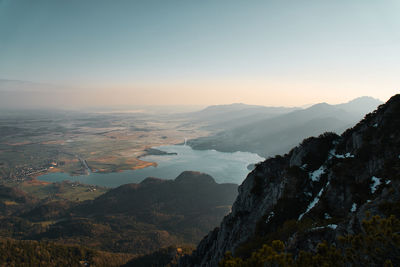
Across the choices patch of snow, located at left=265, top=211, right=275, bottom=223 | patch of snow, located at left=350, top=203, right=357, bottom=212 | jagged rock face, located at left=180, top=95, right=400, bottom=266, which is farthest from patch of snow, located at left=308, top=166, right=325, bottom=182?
patch of snow, located at left=350, top=203, right=357, bottom=212

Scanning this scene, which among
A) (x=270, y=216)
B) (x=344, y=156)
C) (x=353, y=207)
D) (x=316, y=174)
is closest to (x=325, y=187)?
(x=353, y=207)

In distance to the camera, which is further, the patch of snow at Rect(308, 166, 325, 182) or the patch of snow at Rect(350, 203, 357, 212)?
the patch of snow at Rect(308, 166, 325, 182)

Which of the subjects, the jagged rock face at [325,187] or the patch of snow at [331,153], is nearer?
the jagged rock face at [325,187]

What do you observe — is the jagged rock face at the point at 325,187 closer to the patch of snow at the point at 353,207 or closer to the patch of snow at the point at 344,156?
the patch of snow at the point at 344,156

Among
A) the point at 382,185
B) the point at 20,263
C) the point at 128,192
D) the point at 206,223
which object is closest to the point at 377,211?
the point at 382,185

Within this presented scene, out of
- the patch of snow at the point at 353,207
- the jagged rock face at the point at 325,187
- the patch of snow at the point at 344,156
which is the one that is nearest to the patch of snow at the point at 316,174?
the jagged rock face at the point at 325,187

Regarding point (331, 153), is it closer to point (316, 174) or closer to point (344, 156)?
point (344, 156)

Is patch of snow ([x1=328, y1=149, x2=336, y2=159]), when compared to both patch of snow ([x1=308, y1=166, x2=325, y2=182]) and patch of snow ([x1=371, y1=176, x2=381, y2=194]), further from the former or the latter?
patch of snow ([x1=371, y1=176, x2=381, y2=194])
